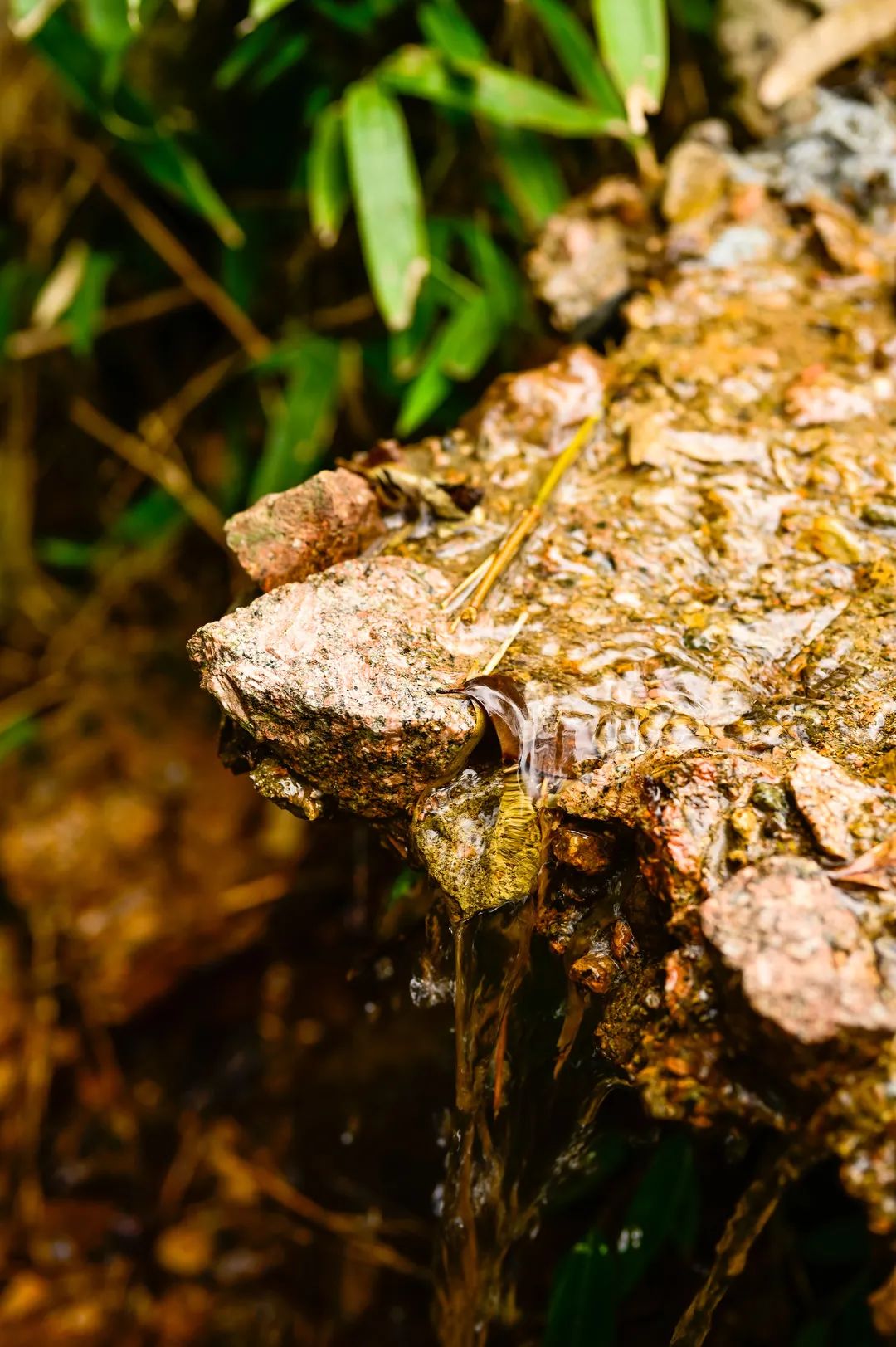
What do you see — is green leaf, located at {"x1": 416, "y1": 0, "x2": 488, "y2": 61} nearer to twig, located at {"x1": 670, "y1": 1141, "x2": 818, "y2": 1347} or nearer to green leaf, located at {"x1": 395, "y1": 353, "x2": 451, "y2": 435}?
green leaf, located at {"x1": 395, "y1": 353, "x2": 451, "y2": 435}

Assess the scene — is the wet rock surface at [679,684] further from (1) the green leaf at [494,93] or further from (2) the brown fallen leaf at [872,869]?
(1) the green leaf at [494,93]

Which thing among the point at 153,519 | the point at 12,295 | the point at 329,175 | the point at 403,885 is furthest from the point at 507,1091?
the point at 12,295

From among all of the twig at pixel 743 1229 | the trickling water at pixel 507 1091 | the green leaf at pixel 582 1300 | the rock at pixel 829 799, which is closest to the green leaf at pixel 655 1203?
the green leaf at pixel 582 1300

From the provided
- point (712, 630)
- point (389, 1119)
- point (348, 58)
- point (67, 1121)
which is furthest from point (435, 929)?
point (67, 1121)

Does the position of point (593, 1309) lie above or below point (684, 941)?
below

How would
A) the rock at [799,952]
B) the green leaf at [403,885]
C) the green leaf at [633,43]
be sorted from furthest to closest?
the green leaf at [633,43], the green leaf at [403,885], the rock at [799,952]

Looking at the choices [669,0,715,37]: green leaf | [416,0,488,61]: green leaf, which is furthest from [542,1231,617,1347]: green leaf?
[669,0,715,37]: green leaf

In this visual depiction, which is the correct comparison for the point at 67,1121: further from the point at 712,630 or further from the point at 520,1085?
the point at 712,630
